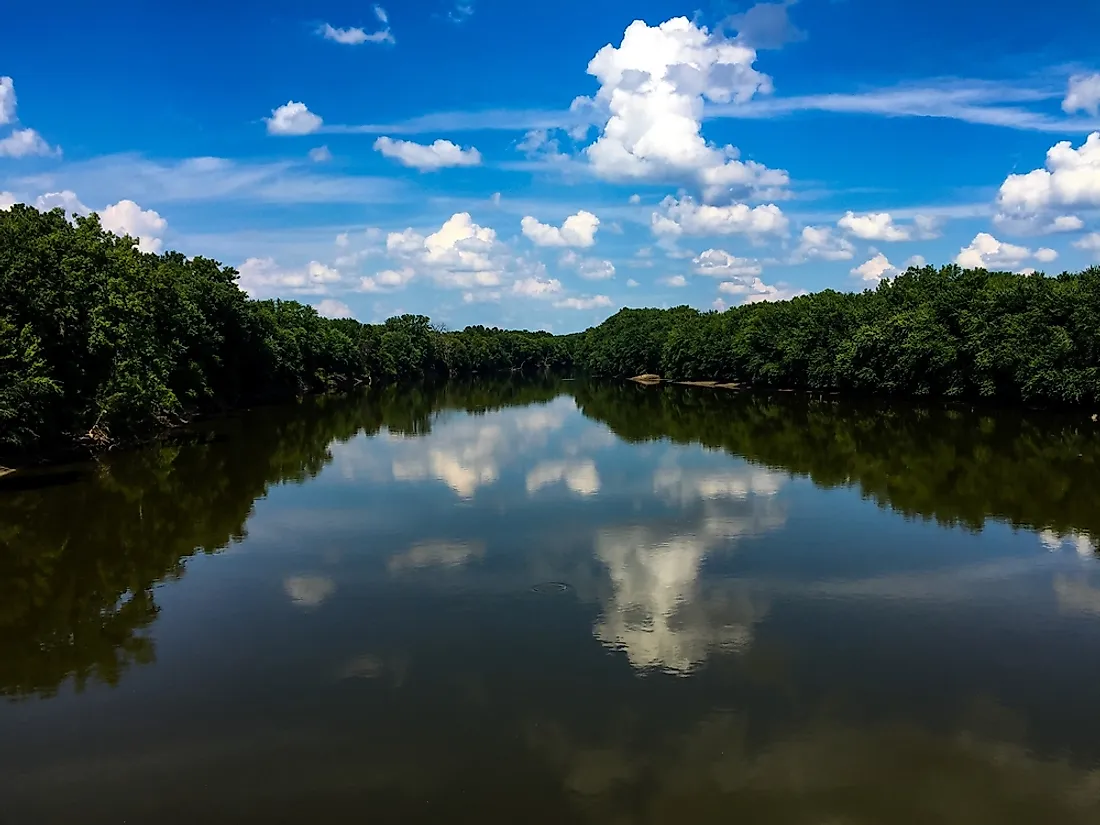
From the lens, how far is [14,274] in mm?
33312

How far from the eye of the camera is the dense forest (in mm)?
34812

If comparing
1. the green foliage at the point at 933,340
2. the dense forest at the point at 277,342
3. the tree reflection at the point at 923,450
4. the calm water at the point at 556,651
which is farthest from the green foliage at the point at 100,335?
the green foliage at the point at 933,340

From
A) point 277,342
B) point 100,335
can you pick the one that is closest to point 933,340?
point 100,335

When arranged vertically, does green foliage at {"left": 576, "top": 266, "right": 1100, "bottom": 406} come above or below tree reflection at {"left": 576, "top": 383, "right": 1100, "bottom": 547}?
above

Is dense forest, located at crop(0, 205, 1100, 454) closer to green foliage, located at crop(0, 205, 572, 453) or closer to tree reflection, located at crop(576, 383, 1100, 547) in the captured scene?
green foliage, located at crop(0, 205, 572, 453)

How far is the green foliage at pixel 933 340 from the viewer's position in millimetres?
52656

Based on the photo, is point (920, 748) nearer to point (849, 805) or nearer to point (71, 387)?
point (849, 805)

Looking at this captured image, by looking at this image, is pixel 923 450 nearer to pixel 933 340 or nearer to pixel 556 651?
pixel 933 340

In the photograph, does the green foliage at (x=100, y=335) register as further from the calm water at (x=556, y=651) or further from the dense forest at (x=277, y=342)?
the calm water at (x=556, y=651)

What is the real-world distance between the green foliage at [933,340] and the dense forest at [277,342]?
0.53 feet

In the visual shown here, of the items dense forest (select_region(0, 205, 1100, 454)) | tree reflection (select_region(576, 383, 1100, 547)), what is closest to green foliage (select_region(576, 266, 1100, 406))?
dense forest (select_region(0, 205, 1100, 454))

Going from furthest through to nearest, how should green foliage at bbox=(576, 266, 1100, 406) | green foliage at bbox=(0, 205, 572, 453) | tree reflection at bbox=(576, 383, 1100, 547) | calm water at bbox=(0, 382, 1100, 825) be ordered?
green foliage at bbox=(576, 266, 1100, 406) → green foliage at bbox=(0, 205, 572, 453) → tree reflection at bbox=(576, 383, 1100, 547) → calm water at bbox=(0, 382, 1100, 825)

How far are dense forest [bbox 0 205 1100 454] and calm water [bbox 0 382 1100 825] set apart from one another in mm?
6278

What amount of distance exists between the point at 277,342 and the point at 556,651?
6984cm
